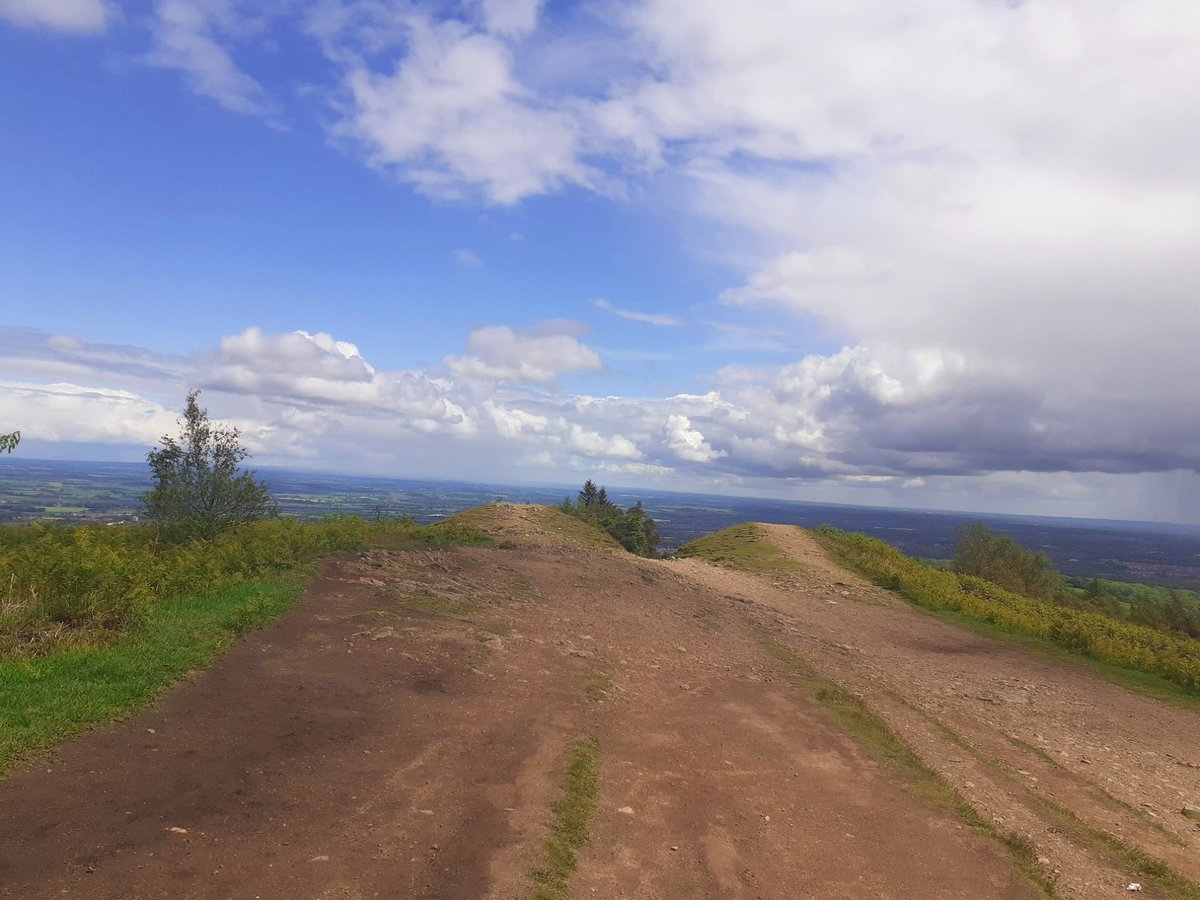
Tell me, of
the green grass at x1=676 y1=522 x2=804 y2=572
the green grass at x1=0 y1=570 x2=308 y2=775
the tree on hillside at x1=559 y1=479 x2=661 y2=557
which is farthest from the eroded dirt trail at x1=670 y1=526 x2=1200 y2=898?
the tree on hillside at x1=559 y1=479 x2=661 y2=557

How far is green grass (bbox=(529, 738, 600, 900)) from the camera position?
6316 mm

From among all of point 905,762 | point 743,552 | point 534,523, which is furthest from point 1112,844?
point 534,523

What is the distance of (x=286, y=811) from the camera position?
698 centimetres

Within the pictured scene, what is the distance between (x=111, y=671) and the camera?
963 centimetres

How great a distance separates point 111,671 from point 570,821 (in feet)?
23.5

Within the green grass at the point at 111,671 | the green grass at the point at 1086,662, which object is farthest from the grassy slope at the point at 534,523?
the green grass at the point at 111,671

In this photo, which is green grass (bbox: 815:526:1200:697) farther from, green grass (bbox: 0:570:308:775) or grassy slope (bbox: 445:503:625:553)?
green grass (bbox: 0:570:308:775)

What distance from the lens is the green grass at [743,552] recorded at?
110 ft

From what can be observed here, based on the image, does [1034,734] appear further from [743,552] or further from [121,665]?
[743,552]

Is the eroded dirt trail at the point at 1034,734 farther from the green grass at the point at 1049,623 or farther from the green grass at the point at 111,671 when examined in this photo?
the green grass at the point at 111,671

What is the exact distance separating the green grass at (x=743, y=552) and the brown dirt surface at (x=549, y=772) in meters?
15.0

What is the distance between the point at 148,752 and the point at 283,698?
2.35 metres

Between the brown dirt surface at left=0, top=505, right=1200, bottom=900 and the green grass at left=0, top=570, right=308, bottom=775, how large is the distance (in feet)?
1.09

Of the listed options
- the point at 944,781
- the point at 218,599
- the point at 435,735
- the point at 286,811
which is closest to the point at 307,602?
the point at 218,599
